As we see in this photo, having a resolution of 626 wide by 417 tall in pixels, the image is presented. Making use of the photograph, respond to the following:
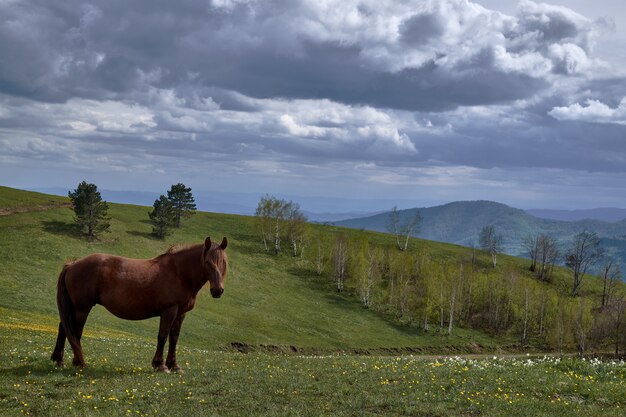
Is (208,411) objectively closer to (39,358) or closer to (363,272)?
(39,358)

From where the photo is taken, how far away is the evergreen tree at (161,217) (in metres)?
104

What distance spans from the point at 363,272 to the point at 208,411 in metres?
97.6

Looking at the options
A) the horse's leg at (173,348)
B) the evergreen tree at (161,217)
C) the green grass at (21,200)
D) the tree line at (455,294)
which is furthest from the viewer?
the evergreen tree at (161,217)

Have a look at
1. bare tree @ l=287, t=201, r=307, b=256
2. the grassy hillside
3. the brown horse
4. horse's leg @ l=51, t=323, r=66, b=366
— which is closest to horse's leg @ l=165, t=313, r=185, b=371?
the brown horse

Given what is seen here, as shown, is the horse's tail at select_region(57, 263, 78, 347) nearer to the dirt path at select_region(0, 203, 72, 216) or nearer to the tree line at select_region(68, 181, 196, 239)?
the tree line at select_region(68, 181, 196, 239)

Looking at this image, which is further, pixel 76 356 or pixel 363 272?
pixel 363 272

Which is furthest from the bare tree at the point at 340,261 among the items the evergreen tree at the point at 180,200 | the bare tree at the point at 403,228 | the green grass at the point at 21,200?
the green grass at the point at 21,200

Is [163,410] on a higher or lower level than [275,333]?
higher

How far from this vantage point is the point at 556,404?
14750 millimetres

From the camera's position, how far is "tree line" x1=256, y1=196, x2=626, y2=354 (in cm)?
10175

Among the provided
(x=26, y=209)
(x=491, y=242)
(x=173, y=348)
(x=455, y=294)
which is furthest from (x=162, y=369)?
(x=491, y=242)

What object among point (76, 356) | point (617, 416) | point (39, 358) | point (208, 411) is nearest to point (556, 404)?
point (617, 416)

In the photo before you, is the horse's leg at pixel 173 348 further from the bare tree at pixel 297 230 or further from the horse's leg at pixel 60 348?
the bare tree at pixel 297 230

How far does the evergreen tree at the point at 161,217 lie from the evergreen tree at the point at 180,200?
22.0ft
